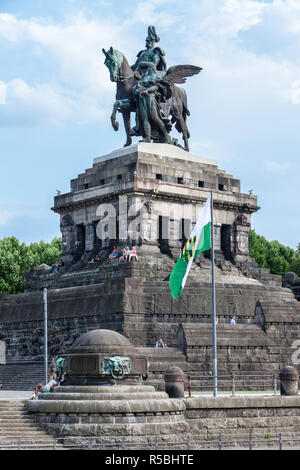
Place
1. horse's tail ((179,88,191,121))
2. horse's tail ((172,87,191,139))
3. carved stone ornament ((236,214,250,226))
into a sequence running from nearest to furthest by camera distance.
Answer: carved stone ornament ((236,214,250,226)), horse's tail ((172,87,191,139)), horse's tail ((179,88,191,121))

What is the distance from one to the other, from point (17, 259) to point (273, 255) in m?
24.2

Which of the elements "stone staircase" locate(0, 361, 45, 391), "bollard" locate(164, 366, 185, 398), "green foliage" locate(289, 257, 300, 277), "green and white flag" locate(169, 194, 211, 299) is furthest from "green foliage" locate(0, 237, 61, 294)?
"bollard" locate(164, 366, 185, 398)

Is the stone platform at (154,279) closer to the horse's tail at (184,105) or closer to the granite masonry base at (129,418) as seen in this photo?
the horse's tail at (184,105)

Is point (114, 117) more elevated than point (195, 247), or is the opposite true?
point (114, 117)

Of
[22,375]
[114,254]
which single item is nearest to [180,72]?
[114,254]

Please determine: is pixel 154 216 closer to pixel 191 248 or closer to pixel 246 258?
pixel 246 258

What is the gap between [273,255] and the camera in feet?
302

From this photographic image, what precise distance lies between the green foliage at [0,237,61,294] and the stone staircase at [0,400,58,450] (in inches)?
1766

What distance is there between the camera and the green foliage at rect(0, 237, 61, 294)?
78.8 metres


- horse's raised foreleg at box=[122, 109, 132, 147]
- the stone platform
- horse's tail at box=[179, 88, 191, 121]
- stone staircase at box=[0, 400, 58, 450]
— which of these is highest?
horse's tail at box=[179, 88, 191, 121]

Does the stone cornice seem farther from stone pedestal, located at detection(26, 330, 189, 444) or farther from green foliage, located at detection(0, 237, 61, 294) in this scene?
stone pedestal, located at detection(26, 330, 189, 444)

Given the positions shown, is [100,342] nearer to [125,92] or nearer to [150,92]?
[150,92]
